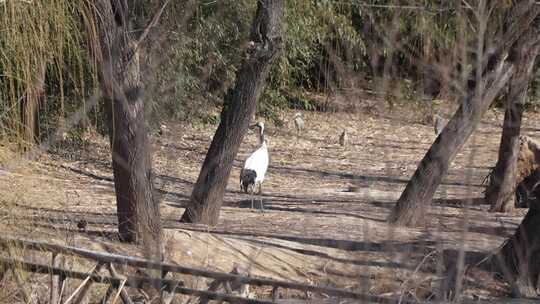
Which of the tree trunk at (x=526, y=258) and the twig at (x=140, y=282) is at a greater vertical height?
the tree trunk at (x=526, y=258)

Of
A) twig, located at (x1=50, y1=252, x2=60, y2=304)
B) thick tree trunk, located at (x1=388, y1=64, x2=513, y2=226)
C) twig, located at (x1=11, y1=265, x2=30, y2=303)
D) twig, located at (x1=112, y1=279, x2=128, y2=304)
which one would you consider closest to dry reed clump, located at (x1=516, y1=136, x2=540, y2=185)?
thick tree trunk, located at (x1=388, y1=64, x2=513, y2=226)

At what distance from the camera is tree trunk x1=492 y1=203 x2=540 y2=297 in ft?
27.7

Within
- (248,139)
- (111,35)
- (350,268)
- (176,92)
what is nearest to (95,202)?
(176,92)

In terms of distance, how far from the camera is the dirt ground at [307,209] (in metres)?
5.03

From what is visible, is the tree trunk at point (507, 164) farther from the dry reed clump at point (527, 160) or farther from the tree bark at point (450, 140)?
the tree bark at point (450, 140)

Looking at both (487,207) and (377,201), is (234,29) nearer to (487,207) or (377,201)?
(377,201)

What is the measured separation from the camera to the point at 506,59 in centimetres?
1071

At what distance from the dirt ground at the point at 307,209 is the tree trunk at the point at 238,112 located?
0.34 metres

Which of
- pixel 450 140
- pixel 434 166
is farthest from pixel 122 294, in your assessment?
pixel 434 166

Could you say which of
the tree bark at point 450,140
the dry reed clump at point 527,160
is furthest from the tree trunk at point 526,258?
the dry reed clump at point 527,160

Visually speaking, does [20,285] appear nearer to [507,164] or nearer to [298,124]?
[507,164]

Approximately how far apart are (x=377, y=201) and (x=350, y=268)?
4.16m

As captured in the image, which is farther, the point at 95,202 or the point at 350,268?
the point at 95,202

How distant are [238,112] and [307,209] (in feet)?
9.49
